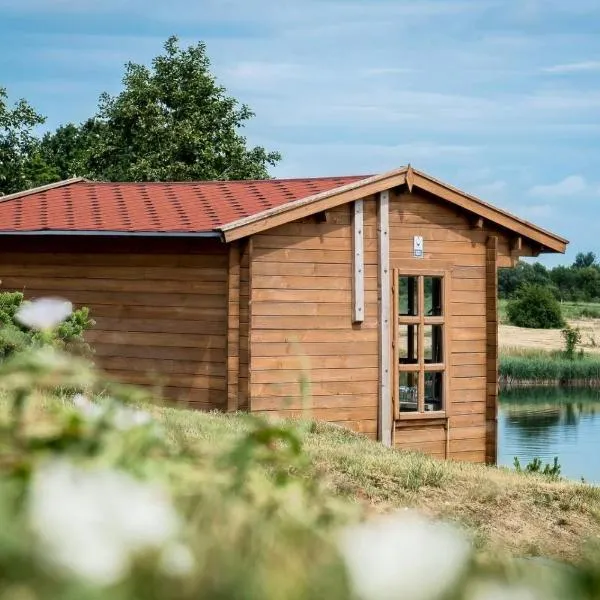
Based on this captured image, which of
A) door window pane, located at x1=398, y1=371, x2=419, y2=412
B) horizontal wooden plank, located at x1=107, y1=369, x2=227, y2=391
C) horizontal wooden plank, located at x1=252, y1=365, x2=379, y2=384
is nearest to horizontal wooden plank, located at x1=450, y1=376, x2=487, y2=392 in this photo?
door window pane, located at x1=398, y1=371, x2=419, y2=412

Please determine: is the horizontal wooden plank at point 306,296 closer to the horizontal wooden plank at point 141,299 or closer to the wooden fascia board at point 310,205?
the horizontal wooden plank at point 141,299

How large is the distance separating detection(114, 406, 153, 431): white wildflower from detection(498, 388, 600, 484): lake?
50.9 ft

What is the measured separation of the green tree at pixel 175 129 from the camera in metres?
28.2

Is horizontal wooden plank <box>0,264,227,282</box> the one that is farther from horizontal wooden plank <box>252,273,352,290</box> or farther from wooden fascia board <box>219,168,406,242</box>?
wooden fascia board <box>219,168,406,242</box>

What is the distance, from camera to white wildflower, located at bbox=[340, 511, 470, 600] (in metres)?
0.79

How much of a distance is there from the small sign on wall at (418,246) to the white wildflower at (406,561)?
13179mm

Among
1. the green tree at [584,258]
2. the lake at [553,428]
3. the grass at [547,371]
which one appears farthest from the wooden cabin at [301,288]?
the green tree at [584,258]

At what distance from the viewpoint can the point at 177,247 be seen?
13.1 meters

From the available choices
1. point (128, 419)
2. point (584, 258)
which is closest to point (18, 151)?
point (128, 419)

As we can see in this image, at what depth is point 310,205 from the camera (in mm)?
12836

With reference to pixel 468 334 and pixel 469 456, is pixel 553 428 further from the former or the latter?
pixel 468 334

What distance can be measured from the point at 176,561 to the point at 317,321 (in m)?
12.3

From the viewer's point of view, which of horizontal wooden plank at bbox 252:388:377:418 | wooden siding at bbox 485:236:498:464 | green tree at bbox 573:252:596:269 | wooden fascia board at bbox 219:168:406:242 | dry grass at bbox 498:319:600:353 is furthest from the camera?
green tree at bbox 573:252:596:269

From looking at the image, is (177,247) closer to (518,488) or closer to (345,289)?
(345,289)
